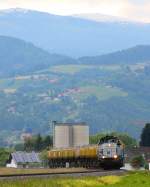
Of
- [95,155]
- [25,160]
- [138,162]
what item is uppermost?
[25,160]

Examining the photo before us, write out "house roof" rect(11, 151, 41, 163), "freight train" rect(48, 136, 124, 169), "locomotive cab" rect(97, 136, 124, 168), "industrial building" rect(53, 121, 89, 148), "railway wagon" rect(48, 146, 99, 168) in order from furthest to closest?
"house roof" rect(11, 151, 41, 163) < "industrial building" rect(53, 121, 89, 148) < "railway wagon" rect(48, 146, 99, 168) < "freight train" rect(48, 136, 124, 169) < "locomotive cab" rect(97, 136, 124, 168)

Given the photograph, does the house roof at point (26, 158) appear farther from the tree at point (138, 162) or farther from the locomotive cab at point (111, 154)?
the locomotive cab at point (111, 154)

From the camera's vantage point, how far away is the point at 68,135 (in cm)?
15162

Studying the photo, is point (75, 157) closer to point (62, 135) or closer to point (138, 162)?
point (62, 135)

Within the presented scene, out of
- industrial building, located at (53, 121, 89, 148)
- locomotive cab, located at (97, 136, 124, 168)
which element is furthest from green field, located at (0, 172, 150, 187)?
industrial building, located at (53, 121, 89, 148)

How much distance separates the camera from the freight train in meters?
80.1

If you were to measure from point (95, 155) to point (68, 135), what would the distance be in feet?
201

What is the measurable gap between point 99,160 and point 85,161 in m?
16.7

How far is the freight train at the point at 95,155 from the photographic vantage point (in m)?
80.1

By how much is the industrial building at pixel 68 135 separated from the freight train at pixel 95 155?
2684 centimetres

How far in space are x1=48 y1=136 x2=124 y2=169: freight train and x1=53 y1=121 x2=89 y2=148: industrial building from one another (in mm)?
26835

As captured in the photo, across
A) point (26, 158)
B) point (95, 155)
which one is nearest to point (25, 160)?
point (26, 158)

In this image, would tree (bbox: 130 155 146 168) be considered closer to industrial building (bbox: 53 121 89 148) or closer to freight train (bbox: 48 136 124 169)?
industrial building (bbox: 53 121 89 148)

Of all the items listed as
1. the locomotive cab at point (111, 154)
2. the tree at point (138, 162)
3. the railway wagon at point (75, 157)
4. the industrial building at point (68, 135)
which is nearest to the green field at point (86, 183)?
the locomotive cab at point (111, 154)
